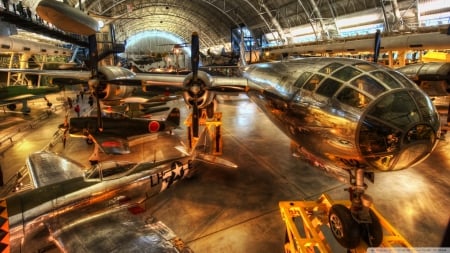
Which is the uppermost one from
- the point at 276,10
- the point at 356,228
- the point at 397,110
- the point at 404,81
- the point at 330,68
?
the point at 276,10

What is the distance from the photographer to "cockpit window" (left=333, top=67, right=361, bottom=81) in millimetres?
4738

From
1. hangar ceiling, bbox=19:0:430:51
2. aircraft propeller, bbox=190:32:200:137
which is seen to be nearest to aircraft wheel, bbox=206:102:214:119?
aircraft propeller, bbox=190:32:200:137

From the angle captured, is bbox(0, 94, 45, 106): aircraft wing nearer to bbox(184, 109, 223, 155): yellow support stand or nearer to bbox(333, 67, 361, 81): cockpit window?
bbox(184, 109, 223, 155): yellow support stand

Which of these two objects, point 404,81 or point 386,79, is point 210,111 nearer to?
point 386,79

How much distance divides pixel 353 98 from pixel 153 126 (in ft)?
35.3

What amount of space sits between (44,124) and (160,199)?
15.3 m

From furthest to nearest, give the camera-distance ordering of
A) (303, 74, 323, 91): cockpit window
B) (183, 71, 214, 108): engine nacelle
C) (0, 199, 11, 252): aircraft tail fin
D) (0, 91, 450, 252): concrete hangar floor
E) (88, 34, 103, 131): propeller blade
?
(88, 34, 103, 131): propeller blade, (183, 71, 214, 108): engine nacelle, (0, 91, 450, 252): concrete hangar floor, (303, 74, 323, 91): cockpit window, (0, 199, 11, 252): aircraft tail fin

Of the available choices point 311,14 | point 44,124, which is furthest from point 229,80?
point 311,14

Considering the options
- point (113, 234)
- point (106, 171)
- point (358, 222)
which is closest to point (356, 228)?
point (358, 222)

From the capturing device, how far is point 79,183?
6887 mm

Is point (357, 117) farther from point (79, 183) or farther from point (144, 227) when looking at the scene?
point (79, 183)

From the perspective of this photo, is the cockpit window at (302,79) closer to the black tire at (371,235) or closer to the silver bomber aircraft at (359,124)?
the silver bomber aircraft at (359,124)

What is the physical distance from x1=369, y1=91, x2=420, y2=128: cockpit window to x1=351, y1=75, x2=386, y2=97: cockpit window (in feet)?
0.62

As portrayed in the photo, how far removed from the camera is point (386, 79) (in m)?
4.38
